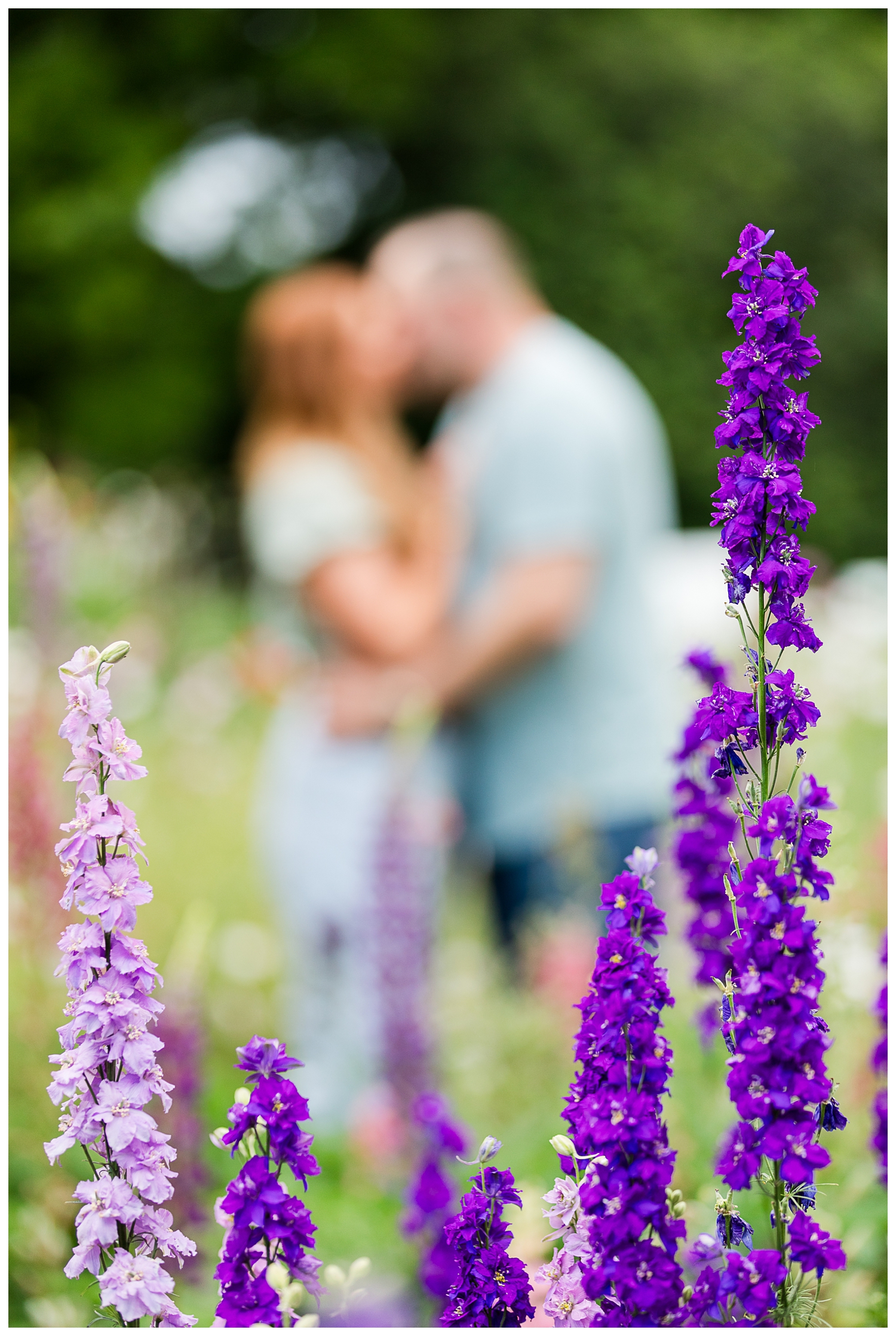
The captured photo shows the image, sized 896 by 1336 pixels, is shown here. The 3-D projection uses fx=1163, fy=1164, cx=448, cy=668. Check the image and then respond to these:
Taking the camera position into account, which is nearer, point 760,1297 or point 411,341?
point 760,1297

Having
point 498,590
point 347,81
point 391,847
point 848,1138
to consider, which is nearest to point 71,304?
point 347,81

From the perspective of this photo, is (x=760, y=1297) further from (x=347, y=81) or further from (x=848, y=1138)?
(x=347, y=81)

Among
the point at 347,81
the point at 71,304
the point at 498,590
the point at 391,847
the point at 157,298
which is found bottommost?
the point at 391,847

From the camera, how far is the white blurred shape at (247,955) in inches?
200

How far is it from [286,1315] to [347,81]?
59.5 feet

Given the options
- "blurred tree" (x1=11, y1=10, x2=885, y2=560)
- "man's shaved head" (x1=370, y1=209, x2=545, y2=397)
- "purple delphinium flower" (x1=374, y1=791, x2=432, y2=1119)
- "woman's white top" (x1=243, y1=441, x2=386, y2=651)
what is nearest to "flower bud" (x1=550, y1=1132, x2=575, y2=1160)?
"purple delphinium flower" (x1=374, y1=791, x2=432, y2=1119)

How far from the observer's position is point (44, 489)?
440 cm

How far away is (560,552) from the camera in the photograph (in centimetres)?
396

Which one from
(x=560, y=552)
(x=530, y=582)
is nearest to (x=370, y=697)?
(x=530, y=582)

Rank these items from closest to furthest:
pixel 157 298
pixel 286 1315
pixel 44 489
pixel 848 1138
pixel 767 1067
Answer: pixel 767 1067
pixel 286 1315
pixel 848 1138
pixel 44 489
pixel 157 298

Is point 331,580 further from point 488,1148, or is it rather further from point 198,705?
point 198,705

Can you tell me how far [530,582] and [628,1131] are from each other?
305 centimetres

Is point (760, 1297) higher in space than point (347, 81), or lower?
lower

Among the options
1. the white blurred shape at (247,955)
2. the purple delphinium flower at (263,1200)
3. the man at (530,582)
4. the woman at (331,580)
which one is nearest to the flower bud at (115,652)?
the purple delphinium flower at (263,1200)
